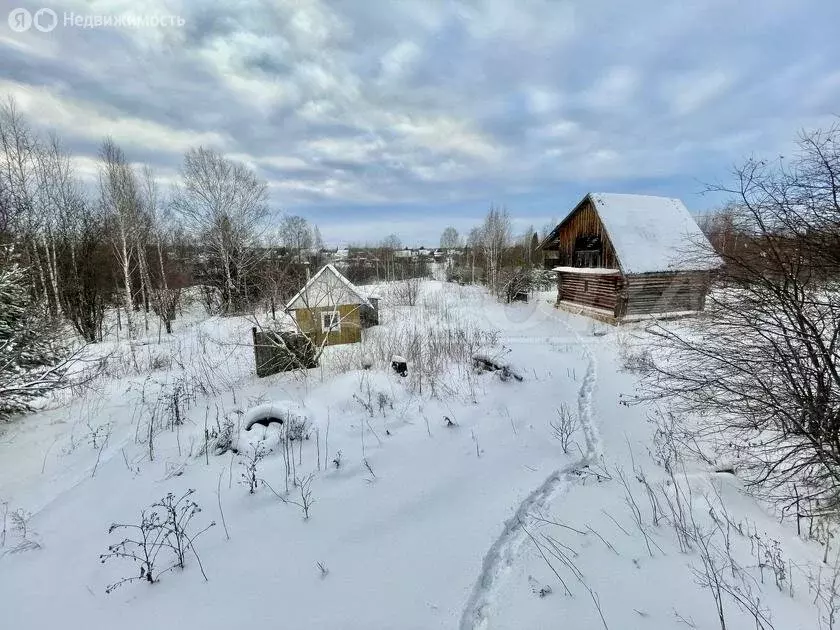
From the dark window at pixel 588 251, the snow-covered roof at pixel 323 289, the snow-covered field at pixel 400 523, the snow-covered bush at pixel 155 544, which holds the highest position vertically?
the dark window at pixel 588 251

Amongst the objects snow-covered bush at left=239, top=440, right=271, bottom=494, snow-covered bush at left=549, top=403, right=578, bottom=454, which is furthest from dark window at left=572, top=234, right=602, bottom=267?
snow-covered bush at left=239, top=440, right=271, bottom=494

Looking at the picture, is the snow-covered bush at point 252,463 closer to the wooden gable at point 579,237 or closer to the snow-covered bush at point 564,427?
the snow-covered bush at point 564,427

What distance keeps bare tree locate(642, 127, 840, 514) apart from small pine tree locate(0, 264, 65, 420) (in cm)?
893

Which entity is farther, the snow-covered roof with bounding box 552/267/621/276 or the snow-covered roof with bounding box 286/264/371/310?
the snow-covered roof with bounding box 552/267/621/276

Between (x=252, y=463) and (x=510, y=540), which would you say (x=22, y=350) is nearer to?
(x=252, y=463)

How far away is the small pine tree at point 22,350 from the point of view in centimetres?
505

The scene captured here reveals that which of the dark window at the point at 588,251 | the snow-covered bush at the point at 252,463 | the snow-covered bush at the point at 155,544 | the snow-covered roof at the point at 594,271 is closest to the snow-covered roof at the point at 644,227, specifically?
the snow-covered roof at the point at 594,271

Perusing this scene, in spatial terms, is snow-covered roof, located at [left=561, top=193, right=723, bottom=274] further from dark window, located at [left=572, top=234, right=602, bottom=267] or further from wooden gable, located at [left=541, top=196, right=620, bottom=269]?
dark window, located at [left=572, top=234, right=602, bottom=267]

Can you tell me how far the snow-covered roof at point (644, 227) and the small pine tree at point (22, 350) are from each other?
17109mm

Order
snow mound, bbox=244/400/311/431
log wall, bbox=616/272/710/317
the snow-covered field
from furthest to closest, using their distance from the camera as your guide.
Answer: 1. log wall, bbox=616/272/710/317
2. snow mound, bbox=244/400/311/431
3. the snow-covered field

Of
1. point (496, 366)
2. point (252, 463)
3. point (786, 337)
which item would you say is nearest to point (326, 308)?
point (496, 366)

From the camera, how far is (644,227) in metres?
16.0

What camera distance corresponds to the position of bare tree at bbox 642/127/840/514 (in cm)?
346

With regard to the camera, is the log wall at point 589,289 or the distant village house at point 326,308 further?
the log wall at point 589,289
